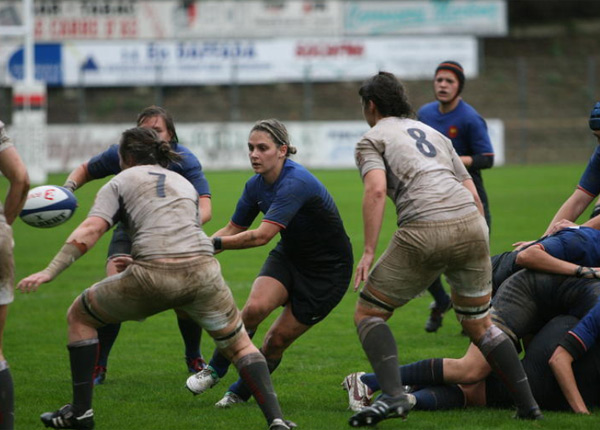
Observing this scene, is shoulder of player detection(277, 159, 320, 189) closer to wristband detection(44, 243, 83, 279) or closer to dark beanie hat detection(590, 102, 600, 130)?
wristband detection(44, 243, 83, 279)

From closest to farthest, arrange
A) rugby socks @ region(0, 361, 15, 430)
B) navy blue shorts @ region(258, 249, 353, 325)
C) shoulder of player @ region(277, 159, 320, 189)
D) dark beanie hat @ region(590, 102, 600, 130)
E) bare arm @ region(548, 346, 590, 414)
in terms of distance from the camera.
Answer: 1. rugby socks @ region(0, 361, 15, 430)
2. bare arm @ region(548, 346, 590, 414)
3. shoulder of player @ region(277, 159, 320, 189)
4. navy blue shorts @ region(258, 249, 353, 325)
5. dark beanie hat @ region(590, 102, 600, 130)

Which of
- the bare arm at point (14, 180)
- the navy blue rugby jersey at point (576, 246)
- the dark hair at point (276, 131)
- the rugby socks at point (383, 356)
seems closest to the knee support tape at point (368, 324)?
the rugby socks at point (383, 356)

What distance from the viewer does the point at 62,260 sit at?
4.96m

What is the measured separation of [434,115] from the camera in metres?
9.04

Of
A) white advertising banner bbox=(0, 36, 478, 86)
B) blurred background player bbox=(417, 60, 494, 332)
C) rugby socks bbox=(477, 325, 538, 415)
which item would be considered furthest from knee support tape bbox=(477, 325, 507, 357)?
white advertising banner bbox=(0, 36, 478, 86)

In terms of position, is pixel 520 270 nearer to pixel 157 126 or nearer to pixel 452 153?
pixel 452 153

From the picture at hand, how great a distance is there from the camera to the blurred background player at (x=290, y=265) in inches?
238

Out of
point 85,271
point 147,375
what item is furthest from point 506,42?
point 147,375

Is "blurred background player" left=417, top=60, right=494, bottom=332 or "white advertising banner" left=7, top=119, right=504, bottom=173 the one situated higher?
"blurred background player" left=417, top=60, right=494, bottom=332

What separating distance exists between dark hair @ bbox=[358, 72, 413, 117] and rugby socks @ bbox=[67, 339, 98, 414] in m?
2.11

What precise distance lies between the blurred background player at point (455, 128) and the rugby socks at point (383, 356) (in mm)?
3518

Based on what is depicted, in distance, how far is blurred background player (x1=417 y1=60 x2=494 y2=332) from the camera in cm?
880

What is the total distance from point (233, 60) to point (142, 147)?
32570 mm

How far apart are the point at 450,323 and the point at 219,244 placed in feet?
13.8
